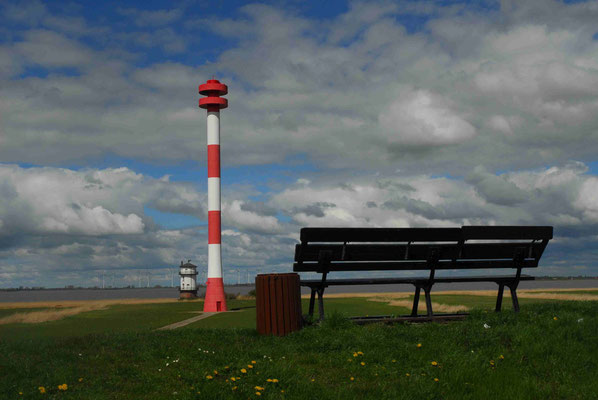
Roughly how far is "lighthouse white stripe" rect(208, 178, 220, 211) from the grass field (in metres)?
18.4

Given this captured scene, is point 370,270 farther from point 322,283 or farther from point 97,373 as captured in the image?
point 97,373

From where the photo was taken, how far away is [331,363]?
750 cm

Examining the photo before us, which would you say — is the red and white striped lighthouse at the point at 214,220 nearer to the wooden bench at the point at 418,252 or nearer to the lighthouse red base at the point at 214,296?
the lighthouse red base at the point at 214,296

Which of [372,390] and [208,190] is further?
[208,190]

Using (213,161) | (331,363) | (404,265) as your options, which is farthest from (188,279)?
(331,363)

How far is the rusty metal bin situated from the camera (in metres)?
9.41

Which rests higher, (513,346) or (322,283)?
(322,283)

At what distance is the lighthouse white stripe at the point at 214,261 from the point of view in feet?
92.7

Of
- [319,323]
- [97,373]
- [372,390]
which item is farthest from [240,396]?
[319,323]

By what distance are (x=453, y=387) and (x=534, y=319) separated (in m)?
3.47

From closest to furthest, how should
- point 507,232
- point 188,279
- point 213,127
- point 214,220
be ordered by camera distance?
point 507,232, point 214,220, point 213,127, point 188,279

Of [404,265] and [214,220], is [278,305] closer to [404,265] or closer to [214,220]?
[404,265]

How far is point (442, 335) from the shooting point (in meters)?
8.73

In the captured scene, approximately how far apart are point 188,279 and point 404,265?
3989cm
